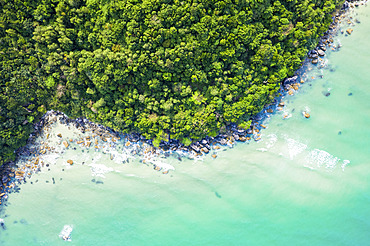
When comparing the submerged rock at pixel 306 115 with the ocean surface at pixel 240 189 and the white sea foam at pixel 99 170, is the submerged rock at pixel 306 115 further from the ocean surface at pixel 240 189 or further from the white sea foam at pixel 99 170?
the white sea foam at pixel 99 170

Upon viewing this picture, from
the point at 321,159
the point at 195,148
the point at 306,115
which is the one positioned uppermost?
the point at 306,115

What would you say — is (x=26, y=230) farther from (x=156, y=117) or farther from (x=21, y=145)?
(x=156, y=117)

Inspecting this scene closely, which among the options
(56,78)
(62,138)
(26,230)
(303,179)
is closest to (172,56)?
(56,78)

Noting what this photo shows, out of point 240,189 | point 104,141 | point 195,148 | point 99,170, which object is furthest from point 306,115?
point 99,170

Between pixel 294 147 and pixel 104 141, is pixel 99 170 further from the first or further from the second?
pixel 294 147

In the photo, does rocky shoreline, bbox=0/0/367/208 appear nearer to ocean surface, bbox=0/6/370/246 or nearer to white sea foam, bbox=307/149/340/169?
ocean surface, bbox=0/6/370/246

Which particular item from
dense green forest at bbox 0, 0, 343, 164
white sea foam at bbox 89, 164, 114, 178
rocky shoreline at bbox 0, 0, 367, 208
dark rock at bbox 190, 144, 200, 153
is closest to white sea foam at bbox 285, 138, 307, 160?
rocky shoreline at bbox 0, 0, 367, 208
